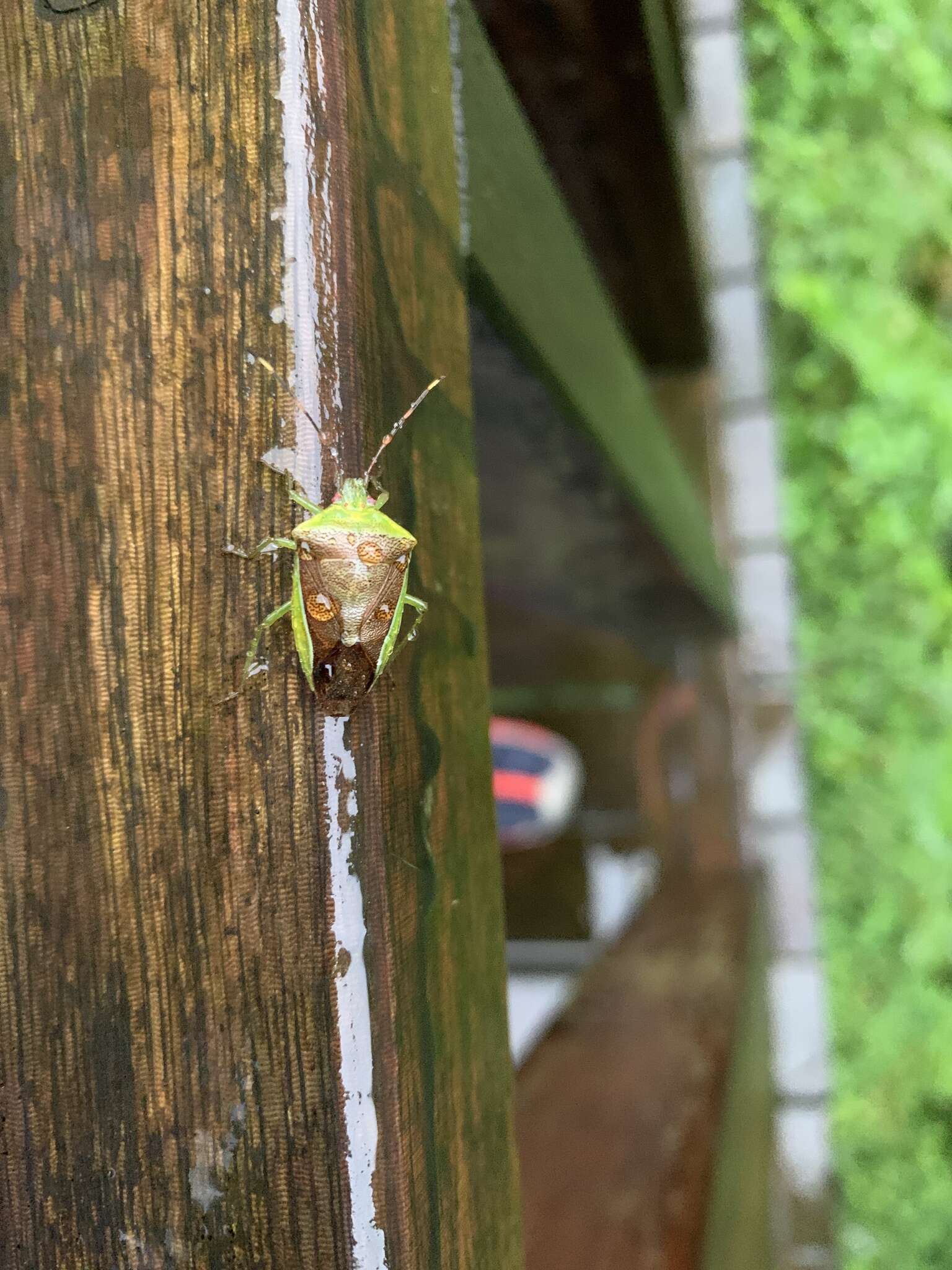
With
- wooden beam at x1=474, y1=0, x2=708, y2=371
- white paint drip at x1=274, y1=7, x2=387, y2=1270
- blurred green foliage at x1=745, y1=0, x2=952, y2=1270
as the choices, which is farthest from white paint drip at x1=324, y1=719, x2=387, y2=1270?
blurred green foliage at x1=745, y1=0, x2=952, y2=1270

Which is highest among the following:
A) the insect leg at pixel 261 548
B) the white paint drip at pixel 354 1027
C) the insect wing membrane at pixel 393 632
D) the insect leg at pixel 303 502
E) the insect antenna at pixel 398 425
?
the insect antenna at pixel 398 425

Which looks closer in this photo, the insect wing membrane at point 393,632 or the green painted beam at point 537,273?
the insect wing membrane at point 393,632

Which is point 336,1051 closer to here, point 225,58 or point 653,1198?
point 225,58

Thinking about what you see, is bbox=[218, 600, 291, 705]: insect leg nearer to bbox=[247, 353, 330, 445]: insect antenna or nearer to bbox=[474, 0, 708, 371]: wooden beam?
bbox=[247, 353, 330, 445]: insect antenna

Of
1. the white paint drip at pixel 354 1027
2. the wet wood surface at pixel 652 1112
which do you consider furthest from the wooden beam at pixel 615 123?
the wet wood surface at pixel 652 1112

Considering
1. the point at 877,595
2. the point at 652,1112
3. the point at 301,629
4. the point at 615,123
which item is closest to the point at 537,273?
the point at 301,629

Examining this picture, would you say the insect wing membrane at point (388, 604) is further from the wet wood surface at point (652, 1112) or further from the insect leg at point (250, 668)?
the wet wood surface at point (652, 1112)

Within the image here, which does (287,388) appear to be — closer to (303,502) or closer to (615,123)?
(303,502)

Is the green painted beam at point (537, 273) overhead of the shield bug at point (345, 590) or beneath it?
overhead
